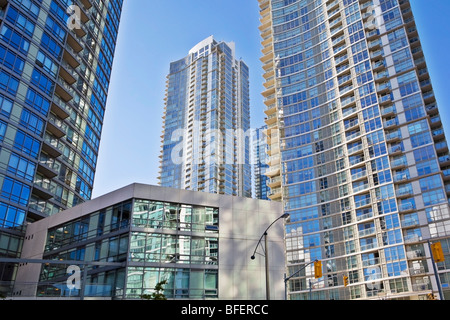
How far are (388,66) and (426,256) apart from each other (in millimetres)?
37165

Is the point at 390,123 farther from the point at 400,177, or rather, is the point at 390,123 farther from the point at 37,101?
the point at 37,101

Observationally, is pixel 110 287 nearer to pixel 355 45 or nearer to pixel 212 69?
pixel 355 45

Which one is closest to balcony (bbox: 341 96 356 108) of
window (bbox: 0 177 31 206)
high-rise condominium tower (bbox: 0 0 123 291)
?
high-rise condominium tower (bbox: 0 0 123 291)

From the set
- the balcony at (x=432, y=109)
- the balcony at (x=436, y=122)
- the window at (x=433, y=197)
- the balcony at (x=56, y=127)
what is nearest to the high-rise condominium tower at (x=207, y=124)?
the balcony at (x=432, y=109)

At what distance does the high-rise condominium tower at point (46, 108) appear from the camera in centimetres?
4531

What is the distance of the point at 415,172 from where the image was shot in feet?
234

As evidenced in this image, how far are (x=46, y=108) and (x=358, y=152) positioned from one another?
179ft

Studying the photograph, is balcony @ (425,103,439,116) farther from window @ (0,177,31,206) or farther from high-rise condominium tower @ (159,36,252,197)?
high-rise condominium tower @ (159,36,252,197)

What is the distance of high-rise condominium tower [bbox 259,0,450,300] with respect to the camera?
223 feet

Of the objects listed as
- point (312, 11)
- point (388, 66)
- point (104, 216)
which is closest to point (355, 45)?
point (388, 66)

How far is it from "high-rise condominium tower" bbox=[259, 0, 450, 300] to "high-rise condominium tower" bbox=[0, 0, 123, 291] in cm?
4160

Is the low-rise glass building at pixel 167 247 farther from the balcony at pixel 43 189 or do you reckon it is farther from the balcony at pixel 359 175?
the balcony at pixel 359 175

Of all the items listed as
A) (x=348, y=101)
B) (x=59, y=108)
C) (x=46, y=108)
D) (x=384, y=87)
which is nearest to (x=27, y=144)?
(x=46, y=108)

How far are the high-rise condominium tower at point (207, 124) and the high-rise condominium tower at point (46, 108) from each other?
9293 centimetres
